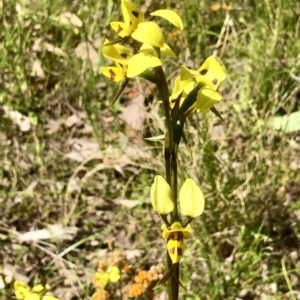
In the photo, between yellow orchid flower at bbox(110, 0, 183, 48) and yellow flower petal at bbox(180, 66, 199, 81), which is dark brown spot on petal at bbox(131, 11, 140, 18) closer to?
yellow orchid flower at bbox(110, 0, 183, 48)

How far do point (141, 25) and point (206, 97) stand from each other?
0.63ft

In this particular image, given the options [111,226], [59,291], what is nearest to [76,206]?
[111,226]

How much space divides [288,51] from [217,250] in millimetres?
899

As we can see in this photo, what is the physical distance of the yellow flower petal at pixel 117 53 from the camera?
1190 millimetres

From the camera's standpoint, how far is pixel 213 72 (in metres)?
1.22

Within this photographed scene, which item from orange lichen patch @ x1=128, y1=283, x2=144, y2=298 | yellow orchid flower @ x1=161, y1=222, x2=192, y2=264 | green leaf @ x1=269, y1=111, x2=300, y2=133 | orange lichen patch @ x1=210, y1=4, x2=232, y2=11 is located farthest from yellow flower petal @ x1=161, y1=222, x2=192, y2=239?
orange lichen patch @ x1=210, y1=4, x2=232, y2=11

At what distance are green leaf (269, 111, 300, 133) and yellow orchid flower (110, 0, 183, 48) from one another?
3.91 feet

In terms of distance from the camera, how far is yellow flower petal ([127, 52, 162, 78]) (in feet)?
3.58

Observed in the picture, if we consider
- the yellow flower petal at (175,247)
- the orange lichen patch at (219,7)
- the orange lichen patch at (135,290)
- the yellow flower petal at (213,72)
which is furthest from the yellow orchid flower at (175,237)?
the orange lichen patch at (219,7)

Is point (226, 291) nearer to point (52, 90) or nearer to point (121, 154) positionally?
point (121, 154)

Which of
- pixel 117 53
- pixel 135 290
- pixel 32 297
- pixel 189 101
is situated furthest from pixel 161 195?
pixel 135 290

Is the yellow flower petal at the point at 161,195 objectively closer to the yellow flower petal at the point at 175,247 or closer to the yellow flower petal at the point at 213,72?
the yellow flower petal at the point at 175,247

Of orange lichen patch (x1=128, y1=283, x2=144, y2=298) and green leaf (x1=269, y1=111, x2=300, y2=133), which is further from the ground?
green leaf (x1=269, y1=111, x2=300, y2=133)

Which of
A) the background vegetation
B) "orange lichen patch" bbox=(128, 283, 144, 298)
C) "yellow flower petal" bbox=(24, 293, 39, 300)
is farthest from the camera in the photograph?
the background vegetation
